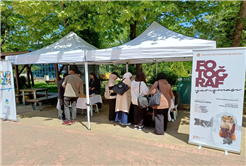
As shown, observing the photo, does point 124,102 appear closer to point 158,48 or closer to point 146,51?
point 146,51

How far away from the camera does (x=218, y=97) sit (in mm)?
3414

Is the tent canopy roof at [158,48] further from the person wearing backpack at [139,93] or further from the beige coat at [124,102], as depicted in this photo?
the beige coat at [124,102]

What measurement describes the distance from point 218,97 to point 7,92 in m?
6.62

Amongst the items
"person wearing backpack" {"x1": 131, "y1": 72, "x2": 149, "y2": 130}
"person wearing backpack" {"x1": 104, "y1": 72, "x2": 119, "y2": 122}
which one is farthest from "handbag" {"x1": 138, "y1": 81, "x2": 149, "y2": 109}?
"person wearing backpack" {"x1": 104, "y1": 72, "x2": 119, "y2": 122}

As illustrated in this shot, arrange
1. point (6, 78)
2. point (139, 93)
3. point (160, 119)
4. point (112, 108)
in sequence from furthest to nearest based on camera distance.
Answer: point (6, 78) < point (112, 108) < point (139, 93) < point (160, 119)

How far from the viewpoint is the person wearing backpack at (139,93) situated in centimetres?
462

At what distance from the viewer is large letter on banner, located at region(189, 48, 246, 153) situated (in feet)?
10.6

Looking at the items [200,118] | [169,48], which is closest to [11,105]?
[169,48]

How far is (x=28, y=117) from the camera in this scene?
671 centimetres

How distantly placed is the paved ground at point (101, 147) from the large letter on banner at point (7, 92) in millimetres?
650

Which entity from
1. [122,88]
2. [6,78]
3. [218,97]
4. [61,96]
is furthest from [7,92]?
[218,97]

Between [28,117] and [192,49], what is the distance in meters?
6.50

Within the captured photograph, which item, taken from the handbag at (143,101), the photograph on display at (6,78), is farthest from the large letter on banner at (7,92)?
the handbag at (143,101)

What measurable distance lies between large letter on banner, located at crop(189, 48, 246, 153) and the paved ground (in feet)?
1.02
